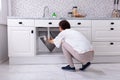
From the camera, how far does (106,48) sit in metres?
3.70

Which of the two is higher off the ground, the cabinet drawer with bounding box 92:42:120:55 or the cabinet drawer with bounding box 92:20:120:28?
the cabinet drawer with bounding box 92:20:120:28

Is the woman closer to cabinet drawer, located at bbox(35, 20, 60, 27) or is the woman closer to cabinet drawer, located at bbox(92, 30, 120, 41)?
cabinet drawer, located at bbox(35, 20, 60, 27)

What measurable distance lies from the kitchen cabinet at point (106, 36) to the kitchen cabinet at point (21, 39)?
45.7 inches

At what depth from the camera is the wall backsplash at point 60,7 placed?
13.8 ft

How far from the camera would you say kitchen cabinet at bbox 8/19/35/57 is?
3537mm

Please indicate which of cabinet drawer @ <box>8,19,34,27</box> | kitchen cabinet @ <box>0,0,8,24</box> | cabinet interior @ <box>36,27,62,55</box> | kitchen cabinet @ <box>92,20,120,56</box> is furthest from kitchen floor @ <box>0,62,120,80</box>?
kitchen cabinet @ <box>0,0,8,24</box>

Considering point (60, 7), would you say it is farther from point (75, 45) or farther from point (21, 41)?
point (75, 45)

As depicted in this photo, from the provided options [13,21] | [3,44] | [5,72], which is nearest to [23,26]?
[13,21]

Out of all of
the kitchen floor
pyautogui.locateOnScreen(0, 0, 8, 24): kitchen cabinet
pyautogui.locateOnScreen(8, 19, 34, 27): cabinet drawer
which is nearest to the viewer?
the kitchen floor

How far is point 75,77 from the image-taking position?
270 cm

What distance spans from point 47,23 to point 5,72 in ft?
3.82

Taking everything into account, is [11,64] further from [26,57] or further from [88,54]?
[88,54]

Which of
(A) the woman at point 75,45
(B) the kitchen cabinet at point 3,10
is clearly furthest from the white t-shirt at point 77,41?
(B) the kitchen cabinet at point 3,10

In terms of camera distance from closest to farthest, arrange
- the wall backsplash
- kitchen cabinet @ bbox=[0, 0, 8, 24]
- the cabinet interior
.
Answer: kitchen cabinet @ bbox=[0, 0, 8, 24] < the cabinet interior < the wall backsplash
